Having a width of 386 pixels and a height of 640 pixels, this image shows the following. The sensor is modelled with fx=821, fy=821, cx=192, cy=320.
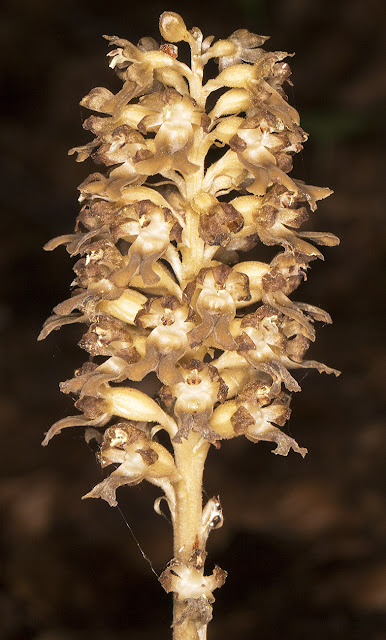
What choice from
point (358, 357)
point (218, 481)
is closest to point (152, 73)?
point (218, 481)

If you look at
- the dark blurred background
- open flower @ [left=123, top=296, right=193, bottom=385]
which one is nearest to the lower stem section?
open flower @ [left=123, top=296, right=193, bottom=385]

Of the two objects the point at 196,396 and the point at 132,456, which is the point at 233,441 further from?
the point at 196,396

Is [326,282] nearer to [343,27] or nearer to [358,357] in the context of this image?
→ [358,357]

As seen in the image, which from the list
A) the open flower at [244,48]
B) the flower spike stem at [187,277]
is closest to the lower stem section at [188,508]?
the flower spike stem at [187,277]

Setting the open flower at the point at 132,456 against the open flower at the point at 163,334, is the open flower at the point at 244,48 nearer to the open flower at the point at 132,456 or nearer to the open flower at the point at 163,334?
the open flower at the point at 163,334

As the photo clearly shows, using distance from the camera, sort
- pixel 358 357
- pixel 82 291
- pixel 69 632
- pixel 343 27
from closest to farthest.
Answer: pixel 82 291 → pixel 69 632 → pixel 358 357 → pixel 343 27

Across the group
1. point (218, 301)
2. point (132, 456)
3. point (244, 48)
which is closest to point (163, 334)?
point (218, 301)
